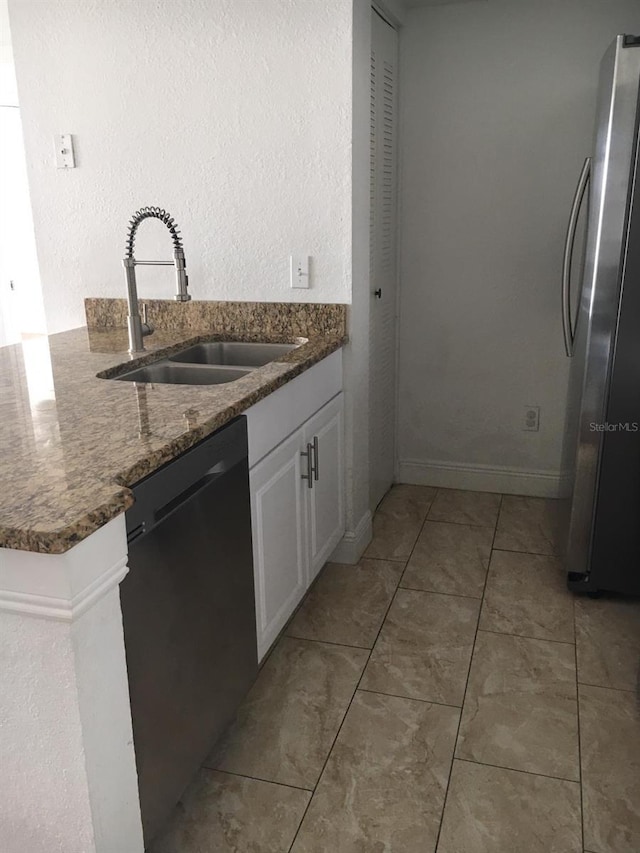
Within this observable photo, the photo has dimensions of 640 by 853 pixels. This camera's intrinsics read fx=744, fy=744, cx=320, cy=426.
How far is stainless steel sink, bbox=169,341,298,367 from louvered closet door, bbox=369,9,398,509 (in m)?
0.60

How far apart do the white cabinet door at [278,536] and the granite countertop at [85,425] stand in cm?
23

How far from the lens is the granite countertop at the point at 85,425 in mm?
1164

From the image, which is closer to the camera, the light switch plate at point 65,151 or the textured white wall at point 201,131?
the textured white wall at point 201,131

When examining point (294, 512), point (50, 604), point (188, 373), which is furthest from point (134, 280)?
point (50, 604)

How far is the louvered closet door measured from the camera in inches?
117

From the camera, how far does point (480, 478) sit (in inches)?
145

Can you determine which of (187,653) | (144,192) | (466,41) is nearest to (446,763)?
(187,653)

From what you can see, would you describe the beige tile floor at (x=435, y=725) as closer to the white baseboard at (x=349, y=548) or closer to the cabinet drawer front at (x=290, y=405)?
the white baseboard at (x=349, y=548)

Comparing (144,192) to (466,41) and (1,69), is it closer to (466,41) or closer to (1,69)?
(466,41)

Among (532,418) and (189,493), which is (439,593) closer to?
(532,418)

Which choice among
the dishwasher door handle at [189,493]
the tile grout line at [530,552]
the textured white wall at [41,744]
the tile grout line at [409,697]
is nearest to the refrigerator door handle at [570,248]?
the tile grout line at [530,552]

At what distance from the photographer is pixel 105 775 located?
50.2 inches

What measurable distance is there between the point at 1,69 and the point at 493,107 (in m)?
3.37

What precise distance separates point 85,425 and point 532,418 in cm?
244
